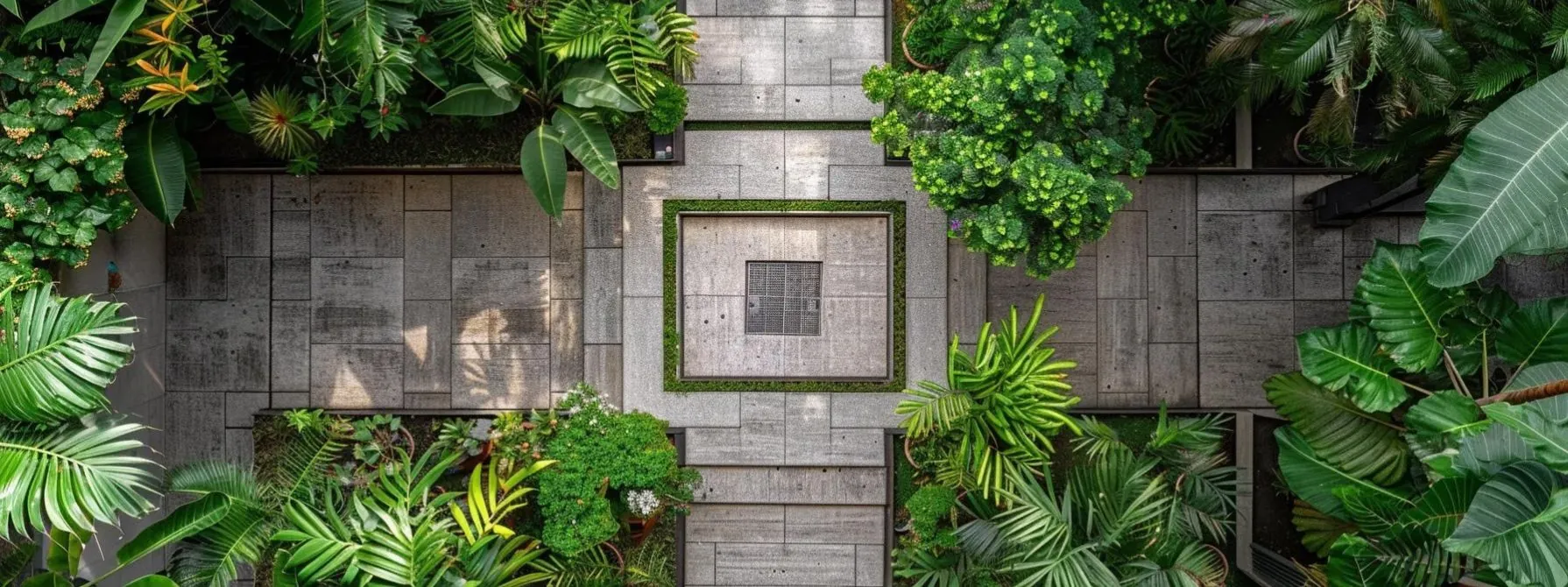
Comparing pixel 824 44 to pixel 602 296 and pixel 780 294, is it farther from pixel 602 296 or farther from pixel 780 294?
pixel 602 296

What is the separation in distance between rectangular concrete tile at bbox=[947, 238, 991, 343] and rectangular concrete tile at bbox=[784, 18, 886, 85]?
6.57ft

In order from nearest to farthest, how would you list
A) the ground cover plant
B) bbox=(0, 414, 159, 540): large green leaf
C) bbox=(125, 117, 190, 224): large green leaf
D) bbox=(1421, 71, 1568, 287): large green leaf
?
bbox=(1421, 71, 1568, 287): large green leaf
bbox=(0, 414, 159, 540): large green leaf
the ground cover plant
bbox=(125, 117, 190, 224): large green leaf

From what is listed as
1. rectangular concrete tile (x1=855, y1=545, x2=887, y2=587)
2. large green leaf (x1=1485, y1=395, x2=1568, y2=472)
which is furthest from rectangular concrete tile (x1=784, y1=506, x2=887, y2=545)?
large green leaf (x1=1485, y1=395, x2=1568, y2=472)

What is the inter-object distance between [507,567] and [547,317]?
2613 mm

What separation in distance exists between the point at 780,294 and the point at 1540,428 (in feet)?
17.9

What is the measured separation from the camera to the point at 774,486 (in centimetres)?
788

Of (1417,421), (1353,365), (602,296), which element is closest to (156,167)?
(602,296)

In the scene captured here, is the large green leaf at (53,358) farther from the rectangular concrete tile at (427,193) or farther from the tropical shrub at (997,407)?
the tropical shrub at (997,407)

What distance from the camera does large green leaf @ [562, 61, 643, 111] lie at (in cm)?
645

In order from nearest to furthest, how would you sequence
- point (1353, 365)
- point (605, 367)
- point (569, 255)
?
point (1353, 365)
point (605, 367)
point (569, 255)

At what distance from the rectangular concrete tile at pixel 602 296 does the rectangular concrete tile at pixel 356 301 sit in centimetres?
190

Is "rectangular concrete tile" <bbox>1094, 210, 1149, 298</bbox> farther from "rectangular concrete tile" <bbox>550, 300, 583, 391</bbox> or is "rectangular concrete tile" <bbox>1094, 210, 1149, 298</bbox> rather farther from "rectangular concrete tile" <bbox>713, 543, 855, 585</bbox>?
"rectangular concrete tile" <bbox>550, 300, 583, 391</bbox>

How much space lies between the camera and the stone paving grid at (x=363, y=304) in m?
7.97

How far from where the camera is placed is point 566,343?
26.3 feet
